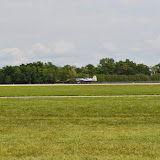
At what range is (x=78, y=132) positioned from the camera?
434 inches

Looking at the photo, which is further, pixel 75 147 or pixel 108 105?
pixel 108 105

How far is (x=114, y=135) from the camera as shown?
10.3 m

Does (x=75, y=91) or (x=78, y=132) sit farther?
(x=75, y=91)

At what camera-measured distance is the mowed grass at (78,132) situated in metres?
7.53

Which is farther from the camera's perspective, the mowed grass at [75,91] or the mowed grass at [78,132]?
the mowed grass at [75,91]

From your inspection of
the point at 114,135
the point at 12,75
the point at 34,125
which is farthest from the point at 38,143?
the point at 12,75

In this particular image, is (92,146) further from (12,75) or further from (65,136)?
(12,75)

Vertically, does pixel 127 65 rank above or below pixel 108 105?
above

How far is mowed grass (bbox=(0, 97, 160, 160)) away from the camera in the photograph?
7531mm

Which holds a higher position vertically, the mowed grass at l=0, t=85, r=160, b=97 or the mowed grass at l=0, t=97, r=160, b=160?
the mowed grass at l=0, t=85, r=160, b=97

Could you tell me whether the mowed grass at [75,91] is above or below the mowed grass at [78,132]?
above

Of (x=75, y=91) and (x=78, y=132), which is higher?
(x=75, y=91)

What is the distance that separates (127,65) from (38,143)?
180 metres

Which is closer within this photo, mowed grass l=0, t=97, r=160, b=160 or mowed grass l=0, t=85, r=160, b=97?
mowed grass l=0, t=97, r=160, b=160
